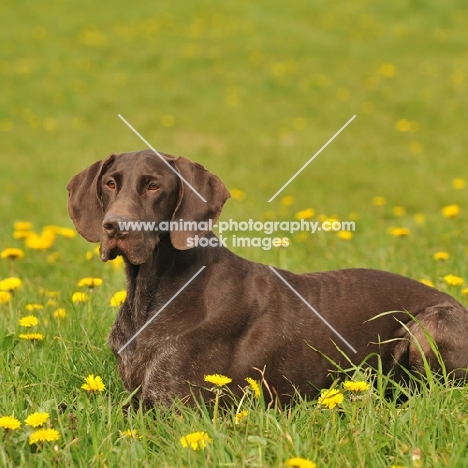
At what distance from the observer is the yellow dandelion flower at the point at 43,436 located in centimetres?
300

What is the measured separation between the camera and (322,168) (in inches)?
427

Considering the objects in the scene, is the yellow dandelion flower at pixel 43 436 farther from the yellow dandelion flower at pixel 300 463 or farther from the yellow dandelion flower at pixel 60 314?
the yellow dandelion flower at pixel 60 314

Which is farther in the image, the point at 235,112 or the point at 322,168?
the point at 235,112

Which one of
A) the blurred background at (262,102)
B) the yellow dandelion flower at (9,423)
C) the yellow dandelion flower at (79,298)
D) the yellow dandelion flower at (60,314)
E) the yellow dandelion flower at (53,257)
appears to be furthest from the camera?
the blurred background at (262,102)

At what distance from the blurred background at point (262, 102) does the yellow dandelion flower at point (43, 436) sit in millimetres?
3335

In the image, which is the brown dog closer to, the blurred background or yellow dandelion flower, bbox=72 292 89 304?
yellow dandelion flower, bbox=72 292 89 304

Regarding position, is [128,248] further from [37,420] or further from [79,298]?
[79,298]

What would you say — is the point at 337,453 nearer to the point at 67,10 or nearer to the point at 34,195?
the point at 34,195

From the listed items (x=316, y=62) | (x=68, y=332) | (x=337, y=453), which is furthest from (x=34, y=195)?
(x=316, y=62)

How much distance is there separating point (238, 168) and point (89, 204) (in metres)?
7.39

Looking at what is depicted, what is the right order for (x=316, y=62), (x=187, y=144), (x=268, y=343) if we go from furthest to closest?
(x=316, y=62), (x=187, y=144), (x=268, y=343)

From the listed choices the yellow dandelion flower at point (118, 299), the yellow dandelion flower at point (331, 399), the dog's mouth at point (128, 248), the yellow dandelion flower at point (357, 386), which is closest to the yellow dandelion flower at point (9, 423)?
the dog's mouth at point (128, 248)

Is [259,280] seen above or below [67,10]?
below

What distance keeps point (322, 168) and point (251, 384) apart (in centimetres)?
761
